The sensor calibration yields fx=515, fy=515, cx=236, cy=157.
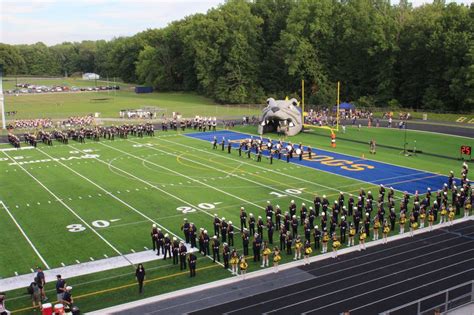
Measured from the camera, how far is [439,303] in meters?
12.8

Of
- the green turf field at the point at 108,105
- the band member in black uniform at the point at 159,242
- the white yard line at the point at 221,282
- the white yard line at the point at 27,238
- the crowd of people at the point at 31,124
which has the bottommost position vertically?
the white yard line at the point at 221,282

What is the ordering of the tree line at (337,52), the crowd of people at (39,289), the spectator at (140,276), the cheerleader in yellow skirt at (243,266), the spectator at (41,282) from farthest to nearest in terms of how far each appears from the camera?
the tree line at (337,52) < the cheerleader in yellow skirt at (243,266) < the spectator at (140,276) < the spectator at (41,282) < the crowd of people at (39,289)

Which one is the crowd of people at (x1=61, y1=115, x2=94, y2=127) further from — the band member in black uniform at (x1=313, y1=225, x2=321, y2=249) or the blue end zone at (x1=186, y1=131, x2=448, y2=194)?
the band member in black uniform at (x1=313, y1=225, x2=321, y2=249)

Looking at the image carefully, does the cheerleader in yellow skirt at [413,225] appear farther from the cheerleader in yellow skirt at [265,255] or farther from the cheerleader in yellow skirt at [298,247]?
the cheerleader in yellow skirt at [265,255]

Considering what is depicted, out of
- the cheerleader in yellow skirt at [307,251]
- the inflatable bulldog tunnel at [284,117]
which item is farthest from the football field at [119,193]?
the inflatable bulldog tunnel at [284,117]

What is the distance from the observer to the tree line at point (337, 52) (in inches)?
2314

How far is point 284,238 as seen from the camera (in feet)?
56.9

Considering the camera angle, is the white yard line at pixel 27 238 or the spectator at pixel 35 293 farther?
the white yard line at pixel 27 238

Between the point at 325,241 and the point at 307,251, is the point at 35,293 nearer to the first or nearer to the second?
the point at 307,251

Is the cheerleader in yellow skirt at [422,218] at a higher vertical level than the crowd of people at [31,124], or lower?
lower

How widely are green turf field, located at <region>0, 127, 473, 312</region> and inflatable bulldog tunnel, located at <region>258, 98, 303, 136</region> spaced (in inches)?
133

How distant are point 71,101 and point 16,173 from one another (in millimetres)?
53603

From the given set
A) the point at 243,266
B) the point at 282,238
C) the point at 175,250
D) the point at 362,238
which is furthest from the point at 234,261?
the point at 362,238

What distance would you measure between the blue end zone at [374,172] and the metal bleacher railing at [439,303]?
485 inches
